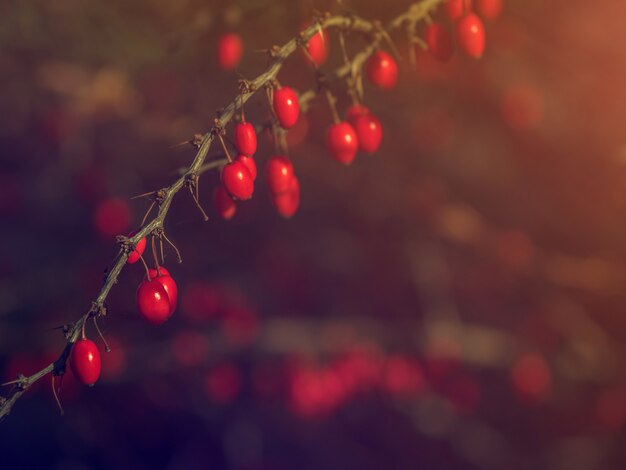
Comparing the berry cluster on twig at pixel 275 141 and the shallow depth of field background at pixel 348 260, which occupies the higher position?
the shallow depth of field background at pixel 348 260

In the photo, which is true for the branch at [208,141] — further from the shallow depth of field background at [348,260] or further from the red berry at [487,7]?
the shallow depth of field background at [348,260]

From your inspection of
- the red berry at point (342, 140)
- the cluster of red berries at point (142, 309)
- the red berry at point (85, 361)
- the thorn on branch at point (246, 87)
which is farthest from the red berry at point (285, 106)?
the red berry at point (85, 361)

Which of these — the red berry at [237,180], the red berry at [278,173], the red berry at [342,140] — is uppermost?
the red berry at [342,140]

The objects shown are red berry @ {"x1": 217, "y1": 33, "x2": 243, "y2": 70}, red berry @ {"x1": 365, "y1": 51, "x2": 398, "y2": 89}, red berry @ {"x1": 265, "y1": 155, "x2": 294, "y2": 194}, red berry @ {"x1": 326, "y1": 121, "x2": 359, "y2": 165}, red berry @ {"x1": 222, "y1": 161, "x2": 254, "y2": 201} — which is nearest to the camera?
red berry @ {"x1": 222, "y1": 161, "x2": 254, "y2": 201}

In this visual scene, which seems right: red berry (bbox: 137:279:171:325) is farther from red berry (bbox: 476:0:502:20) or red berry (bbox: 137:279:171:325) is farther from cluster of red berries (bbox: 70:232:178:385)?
red berry (bbox: 476:0:502:20)

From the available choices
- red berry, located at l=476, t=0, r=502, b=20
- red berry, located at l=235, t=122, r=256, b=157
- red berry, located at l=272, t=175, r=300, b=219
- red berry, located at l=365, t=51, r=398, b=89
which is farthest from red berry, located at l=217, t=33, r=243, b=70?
red berry, located at l=235, t=122, r=256, b=157

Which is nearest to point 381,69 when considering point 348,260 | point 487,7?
point 487,7

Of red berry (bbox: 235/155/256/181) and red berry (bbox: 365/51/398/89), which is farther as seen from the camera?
red berry (bbox: 365/51/398/89)
